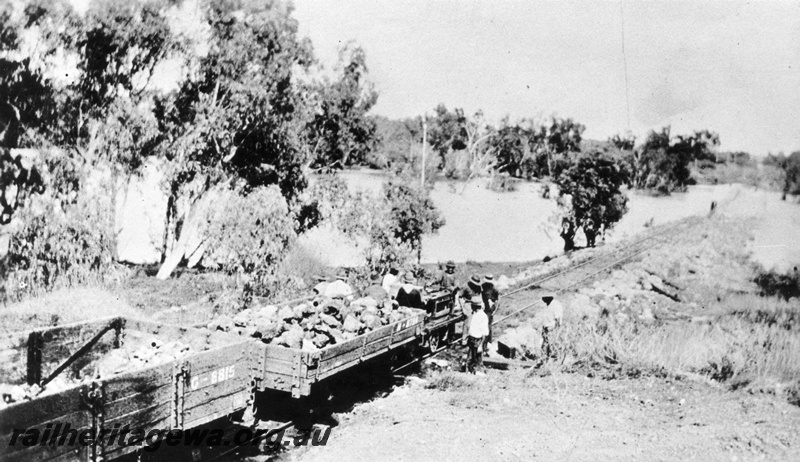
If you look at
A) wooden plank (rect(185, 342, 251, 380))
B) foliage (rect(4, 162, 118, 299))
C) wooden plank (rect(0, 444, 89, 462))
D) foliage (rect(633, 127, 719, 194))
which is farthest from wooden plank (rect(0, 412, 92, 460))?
foliage (rect(633, 127, 719, 194))

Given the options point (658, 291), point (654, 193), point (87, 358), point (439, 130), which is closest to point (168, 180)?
point (87, 358)

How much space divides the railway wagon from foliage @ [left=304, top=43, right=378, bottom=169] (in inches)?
547

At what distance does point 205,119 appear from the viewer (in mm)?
16562

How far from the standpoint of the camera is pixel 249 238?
47.7ft

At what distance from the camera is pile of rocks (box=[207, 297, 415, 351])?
26.4 feet

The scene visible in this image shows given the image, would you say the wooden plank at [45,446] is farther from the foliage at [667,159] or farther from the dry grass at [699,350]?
the foliage at [667,159]

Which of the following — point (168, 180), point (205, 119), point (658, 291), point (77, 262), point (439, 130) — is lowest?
point (658, 291)

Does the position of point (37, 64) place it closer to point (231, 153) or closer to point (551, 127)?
point (231, 153)

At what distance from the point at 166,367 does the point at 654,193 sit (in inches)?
2520

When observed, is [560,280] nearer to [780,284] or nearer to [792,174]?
[780,284]

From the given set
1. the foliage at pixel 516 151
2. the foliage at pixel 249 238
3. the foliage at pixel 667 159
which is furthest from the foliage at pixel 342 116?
the foliage at pixel 667 159

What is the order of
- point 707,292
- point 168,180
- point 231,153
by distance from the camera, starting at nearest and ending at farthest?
point 168,180 → point 231,153 → point 707,292

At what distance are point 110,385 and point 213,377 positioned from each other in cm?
134

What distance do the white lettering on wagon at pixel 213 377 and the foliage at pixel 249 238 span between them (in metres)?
7.96
